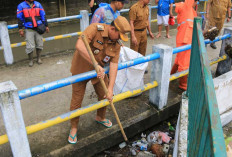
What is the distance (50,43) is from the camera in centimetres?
762

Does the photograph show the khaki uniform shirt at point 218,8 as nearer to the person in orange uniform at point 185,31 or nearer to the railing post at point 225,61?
the railing post at point 225,61

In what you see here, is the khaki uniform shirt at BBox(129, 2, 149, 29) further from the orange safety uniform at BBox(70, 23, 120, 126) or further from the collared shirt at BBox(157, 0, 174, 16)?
the collared shirt at BBox(157, 0, 174, 16)

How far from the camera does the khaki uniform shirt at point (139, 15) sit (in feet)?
14.1

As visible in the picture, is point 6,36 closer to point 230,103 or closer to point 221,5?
point 230,103

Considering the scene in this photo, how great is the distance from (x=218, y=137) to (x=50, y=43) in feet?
23.9

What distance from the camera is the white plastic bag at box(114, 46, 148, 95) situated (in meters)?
3.32

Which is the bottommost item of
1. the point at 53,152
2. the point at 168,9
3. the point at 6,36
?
→ the point at 53,152

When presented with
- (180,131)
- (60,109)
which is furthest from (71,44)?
(180,131)

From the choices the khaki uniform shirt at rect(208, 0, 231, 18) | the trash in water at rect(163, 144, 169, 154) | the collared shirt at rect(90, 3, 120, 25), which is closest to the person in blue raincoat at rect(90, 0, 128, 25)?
the collared shirt at rect(90, 3, 120, 25)

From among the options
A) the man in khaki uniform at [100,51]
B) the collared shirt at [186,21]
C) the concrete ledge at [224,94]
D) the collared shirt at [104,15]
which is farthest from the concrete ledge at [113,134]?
the collared shirt at [104,15]

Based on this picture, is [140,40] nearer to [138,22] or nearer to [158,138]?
[138,22]

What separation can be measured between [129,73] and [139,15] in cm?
149

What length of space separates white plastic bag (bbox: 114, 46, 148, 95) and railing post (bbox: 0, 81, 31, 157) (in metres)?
1.69

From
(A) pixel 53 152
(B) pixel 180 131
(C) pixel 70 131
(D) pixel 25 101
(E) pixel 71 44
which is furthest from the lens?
(E) pixel 71 44
